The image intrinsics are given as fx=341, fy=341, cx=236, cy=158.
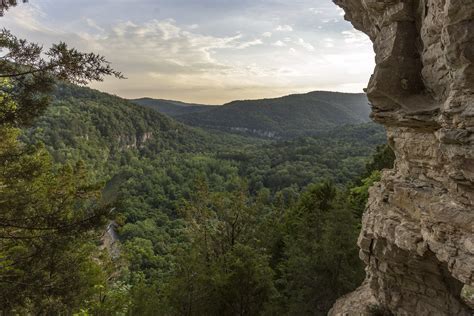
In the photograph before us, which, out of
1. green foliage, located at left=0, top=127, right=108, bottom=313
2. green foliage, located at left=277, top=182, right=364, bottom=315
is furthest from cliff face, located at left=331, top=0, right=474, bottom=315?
green foliage, located at left=0, top=127, right=108, bottom=313

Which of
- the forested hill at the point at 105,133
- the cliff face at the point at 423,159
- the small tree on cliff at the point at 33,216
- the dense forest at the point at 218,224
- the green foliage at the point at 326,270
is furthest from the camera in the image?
the forested hill at the point at 105,133

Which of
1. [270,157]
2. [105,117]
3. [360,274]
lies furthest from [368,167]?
[105,117]

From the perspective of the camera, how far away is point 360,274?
14766mm

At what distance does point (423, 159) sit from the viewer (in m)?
7.80

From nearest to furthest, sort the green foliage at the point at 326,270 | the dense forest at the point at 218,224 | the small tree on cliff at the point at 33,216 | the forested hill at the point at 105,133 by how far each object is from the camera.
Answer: the small tree on cliff at the point at 33,216, the dense forest at the point at 218,224, the green foliage at the point at 326,270, the forested hill at the point at 105,133

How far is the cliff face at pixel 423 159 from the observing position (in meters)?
5.80

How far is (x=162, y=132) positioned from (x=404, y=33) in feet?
455

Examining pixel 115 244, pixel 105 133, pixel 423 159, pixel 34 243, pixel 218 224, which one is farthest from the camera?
pixel 105 133

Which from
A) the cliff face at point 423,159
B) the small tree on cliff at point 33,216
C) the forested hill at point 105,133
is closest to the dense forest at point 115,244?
the small tree on cliff at point 33,216

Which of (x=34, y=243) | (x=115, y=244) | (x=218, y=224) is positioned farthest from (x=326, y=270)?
(x=115, y=244)

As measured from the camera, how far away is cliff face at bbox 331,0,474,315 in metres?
5.80

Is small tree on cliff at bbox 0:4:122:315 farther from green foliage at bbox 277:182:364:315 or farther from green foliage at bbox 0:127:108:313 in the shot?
green foliage at bbox 277:182:364:315

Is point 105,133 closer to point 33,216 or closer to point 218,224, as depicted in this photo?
point 218,224

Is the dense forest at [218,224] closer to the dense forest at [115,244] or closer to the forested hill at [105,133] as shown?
the dense forest at [115,244]
